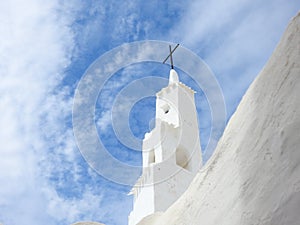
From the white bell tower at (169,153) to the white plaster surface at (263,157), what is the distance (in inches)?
550

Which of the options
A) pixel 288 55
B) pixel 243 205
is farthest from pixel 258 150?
pixel 288 55

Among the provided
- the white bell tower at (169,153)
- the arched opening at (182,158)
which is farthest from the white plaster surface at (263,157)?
the arched opening at (182,158)

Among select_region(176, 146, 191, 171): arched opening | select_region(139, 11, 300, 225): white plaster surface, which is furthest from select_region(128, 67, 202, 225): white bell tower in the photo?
select_region(139, 11, 300, 225): white plaster surface

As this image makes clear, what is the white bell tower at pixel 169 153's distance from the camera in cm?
1845

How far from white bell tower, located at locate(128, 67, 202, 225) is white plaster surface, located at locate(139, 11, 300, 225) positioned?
14.0 m

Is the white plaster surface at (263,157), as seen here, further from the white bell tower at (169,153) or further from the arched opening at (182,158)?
the arched opening at (182,158)

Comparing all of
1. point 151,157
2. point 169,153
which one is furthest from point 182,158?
point 151,157

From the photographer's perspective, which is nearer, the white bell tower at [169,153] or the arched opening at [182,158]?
the white bell tower at [169,153]

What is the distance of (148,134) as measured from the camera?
21875 millimetres

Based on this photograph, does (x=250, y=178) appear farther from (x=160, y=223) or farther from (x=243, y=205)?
(x=160, y=223)

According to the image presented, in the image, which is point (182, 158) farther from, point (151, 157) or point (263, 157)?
point (263, 157)

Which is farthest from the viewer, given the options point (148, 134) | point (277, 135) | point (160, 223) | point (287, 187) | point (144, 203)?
point (148, 134)

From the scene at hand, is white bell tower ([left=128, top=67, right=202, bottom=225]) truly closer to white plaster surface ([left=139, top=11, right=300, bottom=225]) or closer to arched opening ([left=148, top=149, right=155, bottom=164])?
arched opening ([left=148, top=149, right=155, bottom=164])

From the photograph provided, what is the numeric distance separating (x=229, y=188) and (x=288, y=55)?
4.12 ft
